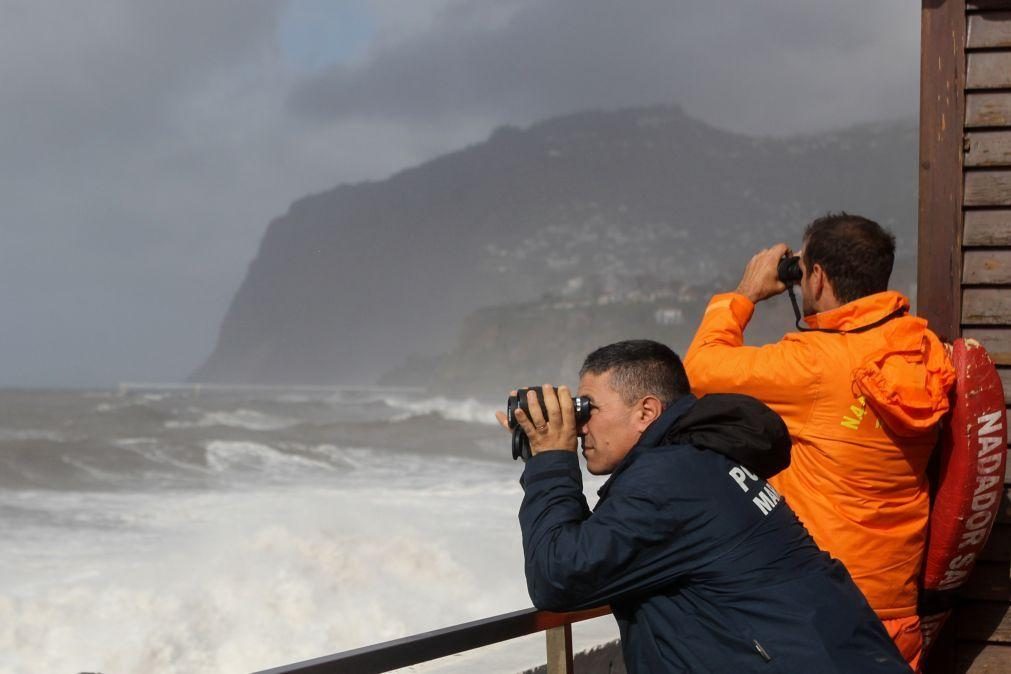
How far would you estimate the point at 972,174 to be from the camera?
Result: 3.20 metres

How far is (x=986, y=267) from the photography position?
126 inches

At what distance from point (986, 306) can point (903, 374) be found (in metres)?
1.13

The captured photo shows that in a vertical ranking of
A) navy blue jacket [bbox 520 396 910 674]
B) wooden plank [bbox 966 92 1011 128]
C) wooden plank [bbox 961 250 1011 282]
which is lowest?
navy blue jacket [bbox 520 396 910 674]

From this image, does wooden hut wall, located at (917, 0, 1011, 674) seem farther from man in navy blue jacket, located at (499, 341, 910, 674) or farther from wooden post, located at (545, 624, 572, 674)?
man in navy blue jacket, located at (499, 341, 910, 674)

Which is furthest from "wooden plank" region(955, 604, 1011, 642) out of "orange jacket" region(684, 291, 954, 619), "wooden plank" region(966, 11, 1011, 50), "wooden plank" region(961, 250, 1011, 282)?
"wooden plank" region(966, 11, 1011, 50)

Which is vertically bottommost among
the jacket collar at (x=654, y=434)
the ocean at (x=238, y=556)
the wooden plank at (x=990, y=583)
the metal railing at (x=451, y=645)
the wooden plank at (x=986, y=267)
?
the ocean at (x=238, y=556)

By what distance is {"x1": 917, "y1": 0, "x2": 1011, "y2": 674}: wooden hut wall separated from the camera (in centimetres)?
317

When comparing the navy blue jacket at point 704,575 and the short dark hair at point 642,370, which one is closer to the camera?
the navy blue jacket at point 704,575

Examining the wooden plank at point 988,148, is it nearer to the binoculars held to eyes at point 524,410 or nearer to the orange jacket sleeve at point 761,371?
the orange jacket sleeve at point 761,371

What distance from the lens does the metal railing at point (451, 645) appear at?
1.62m

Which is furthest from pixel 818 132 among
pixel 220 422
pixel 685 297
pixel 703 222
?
pixel 220 422

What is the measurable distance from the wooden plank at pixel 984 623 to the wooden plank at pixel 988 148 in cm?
134

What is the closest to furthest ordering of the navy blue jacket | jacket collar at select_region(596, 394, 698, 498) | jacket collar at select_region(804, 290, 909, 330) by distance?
the navy blue jacket < jacket collar at select_region(596, 394, 698, 498) < jacket collar at select_region(804, 290, 909, 330)

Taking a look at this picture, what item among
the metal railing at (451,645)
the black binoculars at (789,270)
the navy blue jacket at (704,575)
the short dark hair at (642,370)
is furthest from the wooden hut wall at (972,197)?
the navy blue jacket at (704,575)
